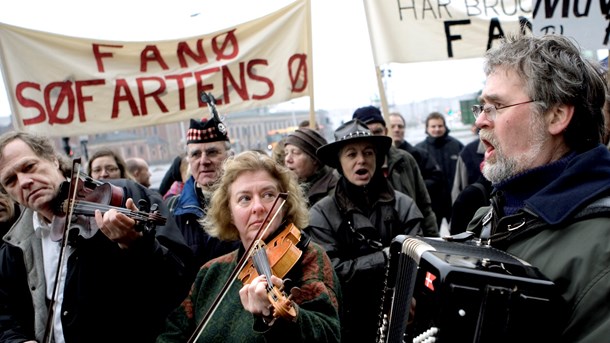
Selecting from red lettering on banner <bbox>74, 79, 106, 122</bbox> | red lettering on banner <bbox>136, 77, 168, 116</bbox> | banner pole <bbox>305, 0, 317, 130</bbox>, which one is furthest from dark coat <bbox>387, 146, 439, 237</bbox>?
red lettering on banner <bbox>74, 79, 106, 122</bbox>

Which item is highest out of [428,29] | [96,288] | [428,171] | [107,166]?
[428,29]

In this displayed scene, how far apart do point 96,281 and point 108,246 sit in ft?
0.60

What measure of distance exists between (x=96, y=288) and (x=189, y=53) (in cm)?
267

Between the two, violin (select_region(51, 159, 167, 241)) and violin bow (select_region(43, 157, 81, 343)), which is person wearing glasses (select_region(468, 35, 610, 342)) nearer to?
violin (select_region(51, 159, 167, 241))

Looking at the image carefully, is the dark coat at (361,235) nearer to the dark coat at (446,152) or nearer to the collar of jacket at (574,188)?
the collar of jacket at (574,188)

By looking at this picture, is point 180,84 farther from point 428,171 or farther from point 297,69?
point 428,171

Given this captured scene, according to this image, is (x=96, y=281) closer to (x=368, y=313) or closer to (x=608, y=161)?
(x=368, y=313)

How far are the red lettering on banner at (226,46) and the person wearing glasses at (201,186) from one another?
111 cm

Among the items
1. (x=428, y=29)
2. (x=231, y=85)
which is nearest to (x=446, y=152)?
→ (x=428, y=29)

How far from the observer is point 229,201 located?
2693 mm

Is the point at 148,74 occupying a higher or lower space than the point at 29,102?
Result: higher

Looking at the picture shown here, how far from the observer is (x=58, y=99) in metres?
4.52

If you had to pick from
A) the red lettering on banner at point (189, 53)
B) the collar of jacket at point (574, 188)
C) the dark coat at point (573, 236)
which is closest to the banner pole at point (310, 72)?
the red lettering on banner at point (189, 53)

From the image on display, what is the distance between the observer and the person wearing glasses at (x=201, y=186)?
130 inches
